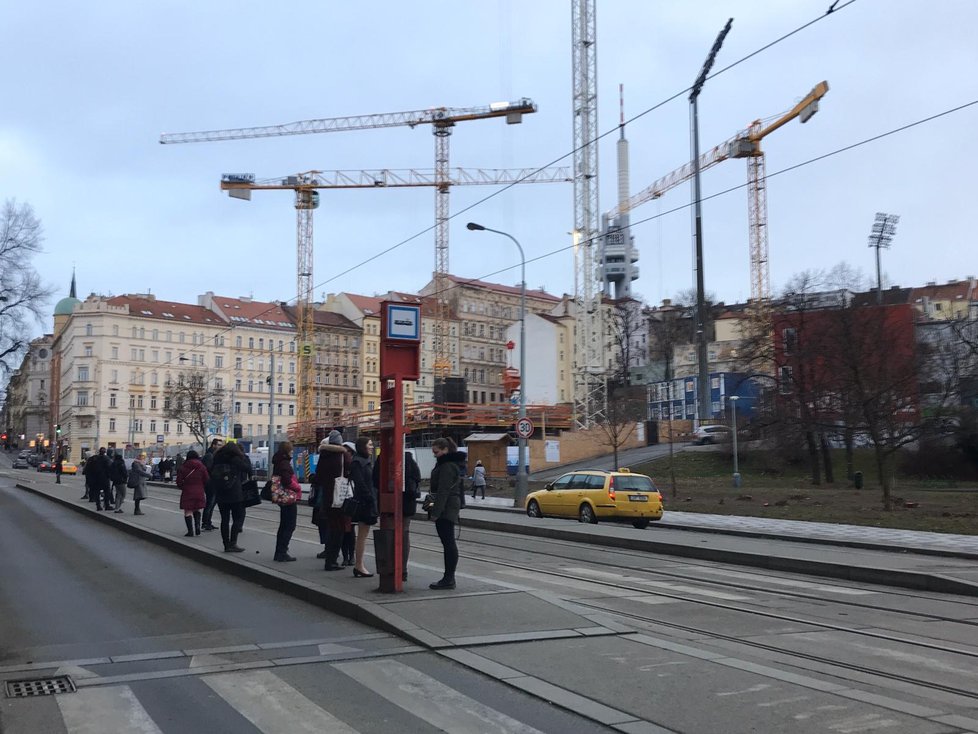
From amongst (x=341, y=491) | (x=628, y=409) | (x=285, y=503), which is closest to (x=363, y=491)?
(x=341, y=491)

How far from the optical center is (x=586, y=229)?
232 ft

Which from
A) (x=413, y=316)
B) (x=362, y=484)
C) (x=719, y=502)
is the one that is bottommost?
(x=719, y=502)

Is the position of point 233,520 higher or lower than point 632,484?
higher

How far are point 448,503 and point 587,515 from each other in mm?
15695

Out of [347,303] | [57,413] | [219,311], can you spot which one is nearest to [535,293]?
[347,303]

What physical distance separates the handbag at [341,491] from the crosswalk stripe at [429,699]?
439 centimetres

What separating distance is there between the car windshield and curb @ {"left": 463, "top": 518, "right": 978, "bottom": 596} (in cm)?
395

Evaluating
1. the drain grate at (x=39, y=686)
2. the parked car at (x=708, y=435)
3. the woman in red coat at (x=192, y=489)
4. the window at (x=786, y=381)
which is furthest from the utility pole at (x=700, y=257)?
the drain grate at (x=39, y=686)

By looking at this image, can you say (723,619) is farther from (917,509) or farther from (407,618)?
(917,509)

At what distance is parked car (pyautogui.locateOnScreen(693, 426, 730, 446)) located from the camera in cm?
6196

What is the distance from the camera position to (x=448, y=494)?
10.6 m

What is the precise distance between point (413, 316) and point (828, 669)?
229 inches

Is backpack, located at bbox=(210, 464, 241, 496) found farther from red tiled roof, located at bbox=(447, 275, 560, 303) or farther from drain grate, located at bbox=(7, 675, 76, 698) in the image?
red tiled roof, located at bbox=(447, 275, 560, 303)

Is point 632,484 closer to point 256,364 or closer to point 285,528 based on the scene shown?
point 285,528
